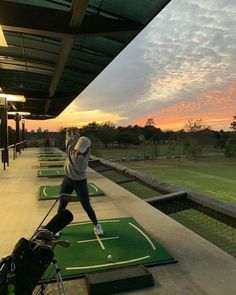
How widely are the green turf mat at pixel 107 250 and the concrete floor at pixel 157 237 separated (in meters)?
0.17

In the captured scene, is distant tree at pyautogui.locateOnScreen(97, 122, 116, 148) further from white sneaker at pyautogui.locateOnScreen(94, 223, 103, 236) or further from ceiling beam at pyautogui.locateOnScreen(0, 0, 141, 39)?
white sneaker at pyautogui.locateOnScreen(94, 223, 103, 236)

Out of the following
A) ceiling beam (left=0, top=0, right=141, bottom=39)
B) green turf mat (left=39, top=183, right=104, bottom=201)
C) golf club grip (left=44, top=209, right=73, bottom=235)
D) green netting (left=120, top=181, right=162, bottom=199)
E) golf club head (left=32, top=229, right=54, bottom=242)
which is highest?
ceiling beam (left=0, top=0, right=141, bottom=39)

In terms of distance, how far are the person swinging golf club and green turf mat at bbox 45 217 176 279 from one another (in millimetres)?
255

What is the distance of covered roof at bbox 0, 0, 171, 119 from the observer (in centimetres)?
574

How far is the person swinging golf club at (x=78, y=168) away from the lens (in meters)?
4.73

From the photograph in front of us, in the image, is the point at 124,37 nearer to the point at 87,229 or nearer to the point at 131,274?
the point at 87,229

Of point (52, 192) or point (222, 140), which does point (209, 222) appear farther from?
point (222, 140)

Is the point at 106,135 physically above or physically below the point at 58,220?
below

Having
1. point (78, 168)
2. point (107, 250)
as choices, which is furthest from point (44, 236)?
point (78, 168)

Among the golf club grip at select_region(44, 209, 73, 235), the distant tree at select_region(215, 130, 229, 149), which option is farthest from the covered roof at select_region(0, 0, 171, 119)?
the distant tree at select_region(215, 130, 229, 149)

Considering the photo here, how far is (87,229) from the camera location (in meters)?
5.29

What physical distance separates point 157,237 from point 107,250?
3.06 feet

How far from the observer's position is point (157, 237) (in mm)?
5035

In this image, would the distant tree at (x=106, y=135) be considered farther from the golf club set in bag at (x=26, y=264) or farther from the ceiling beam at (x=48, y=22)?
the golf club set in bag at (x=26, y=264)
